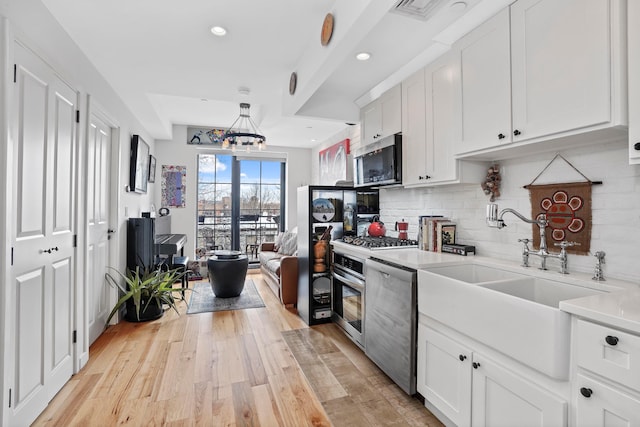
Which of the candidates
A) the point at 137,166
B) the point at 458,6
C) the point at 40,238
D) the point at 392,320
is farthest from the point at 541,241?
the point at 137,166

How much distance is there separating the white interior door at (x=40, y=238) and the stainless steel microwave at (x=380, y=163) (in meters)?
2.42

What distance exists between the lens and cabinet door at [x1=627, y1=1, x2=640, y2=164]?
1223 millimetres

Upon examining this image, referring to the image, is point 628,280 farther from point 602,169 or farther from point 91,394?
point 91,394

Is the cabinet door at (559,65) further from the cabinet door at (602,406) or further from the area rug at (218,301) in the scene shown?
the area rug at (218,301)

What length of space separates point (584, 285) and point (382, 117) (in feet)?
6.90

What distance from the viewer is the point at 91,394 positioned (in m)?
2.08

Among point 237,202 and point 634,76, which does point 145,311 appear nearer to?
point 237,202

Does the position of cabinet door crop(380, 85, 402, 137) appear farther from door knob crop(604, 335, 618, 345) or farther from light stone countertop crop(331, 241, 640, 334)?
door knob crop(604, 335, 618, 345)

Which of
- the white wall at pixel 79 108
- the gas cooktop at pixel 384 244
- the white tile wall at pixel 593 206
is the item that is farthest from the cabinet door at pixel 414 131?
the white wall at pixel 79 108

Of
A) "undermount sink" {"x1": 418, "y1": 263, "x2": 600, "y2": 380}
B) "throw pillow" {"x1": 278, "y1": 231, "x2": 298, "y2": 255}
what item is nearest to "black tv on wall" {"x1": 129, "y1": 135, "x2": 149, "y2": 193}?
"throw pillow" {"x1": 278, "y1": 231, "x2": 298, "y2": 255}

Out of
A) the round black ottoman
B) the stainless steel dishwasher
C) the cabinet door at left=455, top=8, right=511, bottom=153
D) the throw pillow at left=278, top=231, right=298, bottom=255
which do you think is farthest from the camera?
the throw pillow at left=278, top=231, right=298, bottom=255

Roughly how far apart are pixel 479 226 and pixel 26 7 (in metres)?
3.17

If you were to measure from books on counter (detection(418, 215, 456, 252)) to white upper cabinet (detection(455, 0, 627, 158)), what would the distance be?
2.13 feet

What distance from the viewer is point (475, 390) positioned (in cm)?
155
